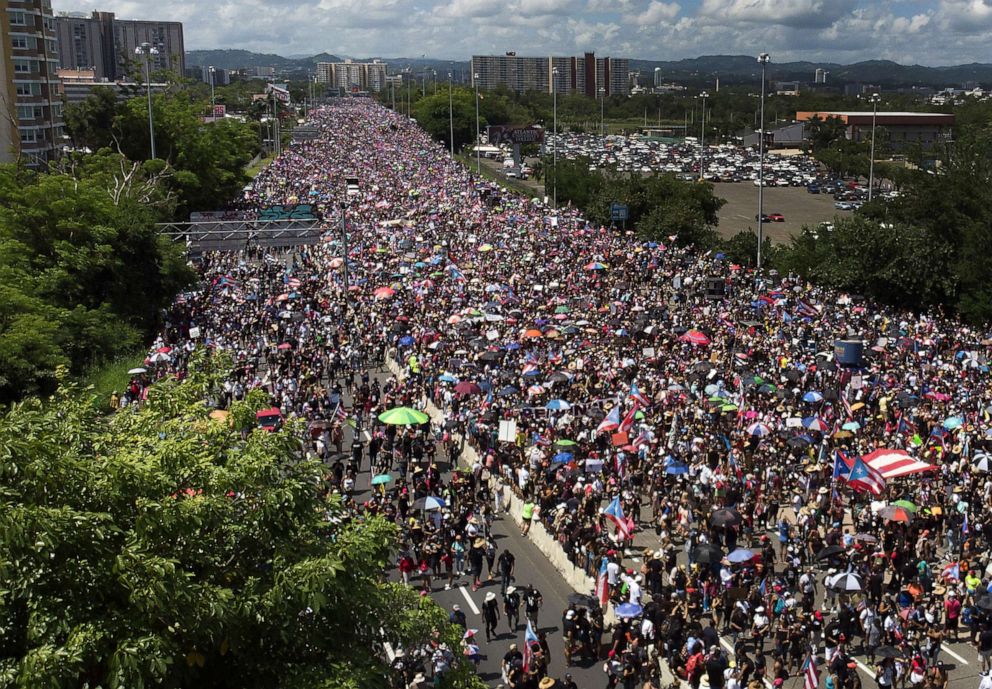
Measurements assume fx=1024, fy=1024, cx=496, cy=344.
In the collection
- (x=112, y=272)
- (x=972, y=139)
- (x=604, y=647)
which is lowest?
(x=604, y=647)

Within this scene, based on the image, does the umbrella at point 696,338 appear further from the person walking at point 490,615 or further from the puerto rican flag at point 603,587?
the person walking at point 490,615

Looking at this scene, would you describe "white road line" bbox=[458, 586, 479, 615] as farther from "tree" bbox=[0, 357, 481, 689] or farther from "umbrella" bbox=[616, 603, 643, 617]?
"tree" bbox=[0, 357, 481, 689]

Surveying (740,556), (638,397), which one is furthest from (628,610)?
(638,397)

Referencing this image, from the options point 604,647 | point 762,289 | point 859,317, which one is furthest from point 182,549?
point 762,289

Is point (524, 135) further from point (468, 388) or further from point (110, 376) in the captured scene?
point (468, 388)

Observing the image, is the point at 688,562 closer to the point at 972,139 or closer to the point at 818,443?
the point at 818,443
